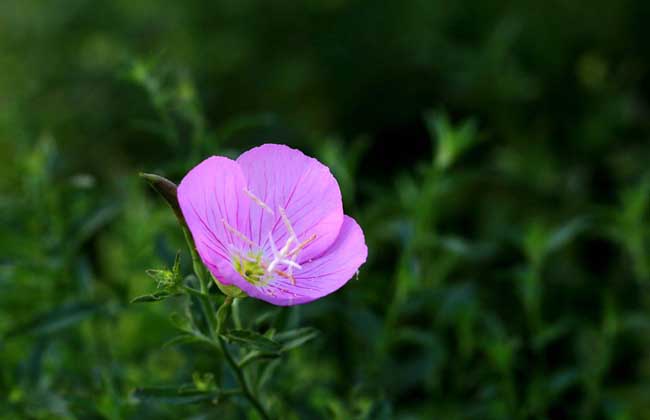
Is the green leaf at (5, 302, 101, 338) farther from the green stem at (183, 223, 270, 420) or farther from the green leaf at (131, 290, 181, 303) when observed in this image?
the green leaf at (131, 290, 181, 303)

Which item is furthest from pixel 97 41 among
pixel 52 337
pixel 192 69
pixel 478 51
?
pixel 52 337

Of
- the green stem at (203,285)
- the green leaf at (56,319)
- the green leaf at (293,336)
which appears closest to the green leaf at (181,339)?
the green stem at (203,285)

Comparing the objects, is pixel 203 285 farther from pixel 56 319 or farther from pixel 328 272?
pixel 56 319

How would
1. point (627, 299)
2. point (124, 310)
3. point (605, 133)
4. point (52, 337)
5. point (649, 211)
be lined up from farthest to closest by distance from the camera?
1. point (605, 133)
2. point (649, 211)
3. point (627, 299)
4. point (124, 310)
5. point (52, 337)

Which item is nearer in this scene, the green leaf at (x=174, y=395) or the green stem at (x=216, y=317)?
the green stem at (x=216, y=317)

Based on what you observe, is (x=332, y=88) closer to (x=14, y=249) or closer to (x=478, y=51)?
(x=478, y=51)

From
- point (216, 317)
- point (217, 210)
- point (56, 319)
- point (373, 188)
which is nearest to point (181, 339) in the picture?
point (216, 317)

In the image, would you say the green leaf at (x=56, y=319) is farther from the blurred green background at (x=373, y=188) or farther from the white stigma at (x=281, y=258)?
the white stigma at (x=281, y=258)
